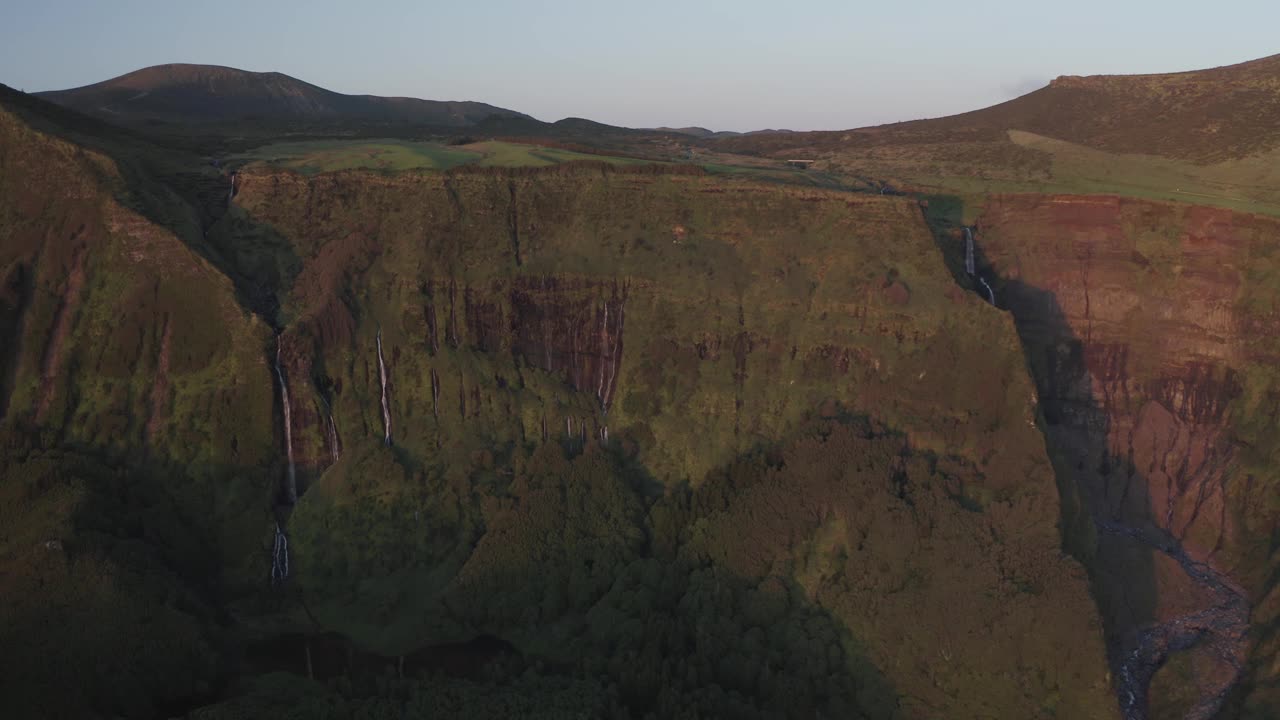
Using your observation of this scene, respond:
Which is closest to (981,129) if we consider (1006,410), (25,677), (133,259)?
(1006,410)

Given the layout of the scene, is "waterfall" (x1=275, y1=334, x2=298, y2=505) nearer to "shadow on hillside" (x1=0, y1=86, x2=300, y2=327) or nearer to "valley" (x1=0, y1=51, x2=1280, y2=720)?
"valley" (x1=0, y1=51, x2=1280, y2=720)

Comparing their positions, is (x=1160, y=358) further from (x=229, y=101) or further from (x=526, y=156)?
(x=229, y=101)

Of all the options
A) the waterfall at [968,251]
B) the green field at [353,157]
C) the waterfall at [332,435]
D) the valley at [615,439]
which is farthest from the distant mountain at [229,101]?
the waterfall at [968,251]

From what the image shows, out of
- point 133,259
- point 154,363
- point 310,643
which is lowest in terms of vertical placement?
point 310,643

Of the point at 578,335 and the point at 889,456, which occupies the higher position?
the point at 578,335

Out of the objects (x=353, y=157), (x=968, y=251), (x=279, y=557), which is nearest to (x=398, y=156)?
(x=353, y=157)

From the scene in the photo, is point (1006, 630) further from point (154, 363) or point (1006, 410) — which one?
point (154, 363)

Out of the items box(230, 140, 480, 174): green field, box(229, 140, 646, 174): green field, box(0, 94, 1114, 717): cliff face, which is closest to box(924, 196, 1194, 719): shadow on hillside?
box(0, 94, 1114, 717): cliff face
